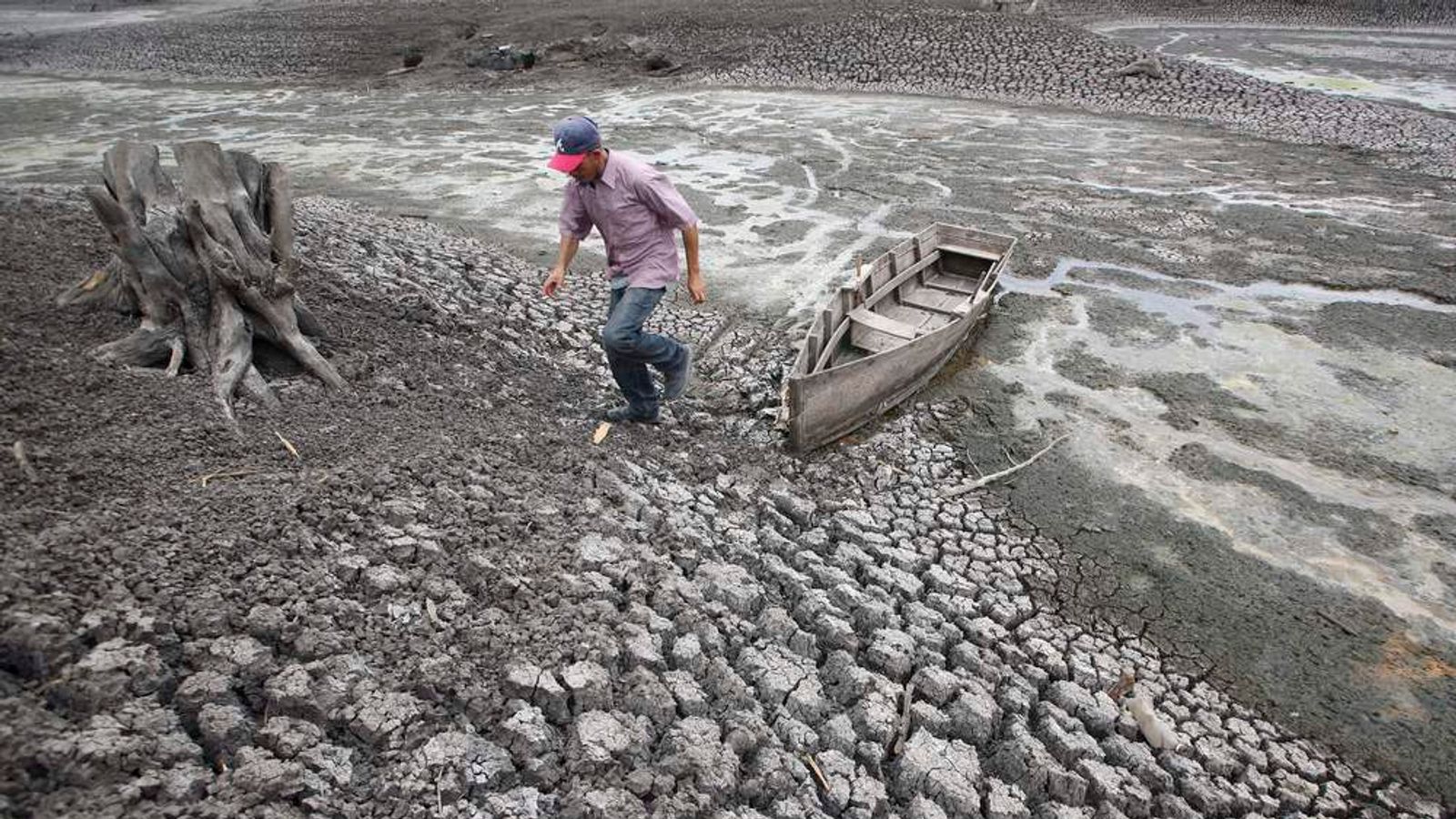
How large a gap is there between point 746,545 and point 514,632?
5.21 feet

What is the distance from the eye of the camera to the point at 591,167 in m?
4.81

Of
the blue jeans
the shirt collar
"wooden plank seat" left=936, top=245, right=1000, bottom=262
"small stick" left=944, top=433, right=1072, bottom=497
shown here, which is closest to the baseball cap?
the shirt collar

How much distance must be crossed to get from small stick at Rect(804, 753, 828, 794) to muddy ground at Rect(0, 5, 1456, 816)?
4 cm

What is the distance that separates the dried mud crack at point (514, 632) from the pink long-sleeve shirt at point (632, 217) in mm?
1157

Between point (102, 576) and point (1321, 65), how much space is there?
25.2m

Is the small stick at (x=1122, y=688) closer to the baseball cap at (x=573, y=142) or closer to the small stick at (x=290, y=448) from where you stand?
the baseball cap at (x=573, y=142)

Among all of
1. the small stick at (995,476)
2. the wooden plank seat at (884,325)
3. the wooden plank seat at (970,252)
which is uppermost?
the wooden plank seat at (970,252)

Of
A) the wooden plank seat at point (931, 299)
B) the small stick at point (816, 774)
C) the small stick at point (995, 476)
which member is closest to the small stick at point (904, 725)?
the small stick at point (816, 774)

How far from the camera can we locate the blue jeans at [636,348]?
16.9ft

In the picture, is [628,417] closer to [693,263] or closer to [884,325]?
[693,263]

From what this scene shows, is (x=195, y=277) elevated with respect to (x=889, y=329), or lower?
elevated

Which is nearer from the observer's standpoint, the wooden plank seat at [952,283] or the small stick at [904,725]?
the small stick at [904,725]

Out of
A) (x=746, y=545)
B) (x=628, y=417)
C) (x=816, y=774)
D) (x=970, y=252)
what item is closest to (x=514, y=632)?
(x=816, y=774)

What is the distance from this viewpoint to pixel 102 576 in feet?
9.77
